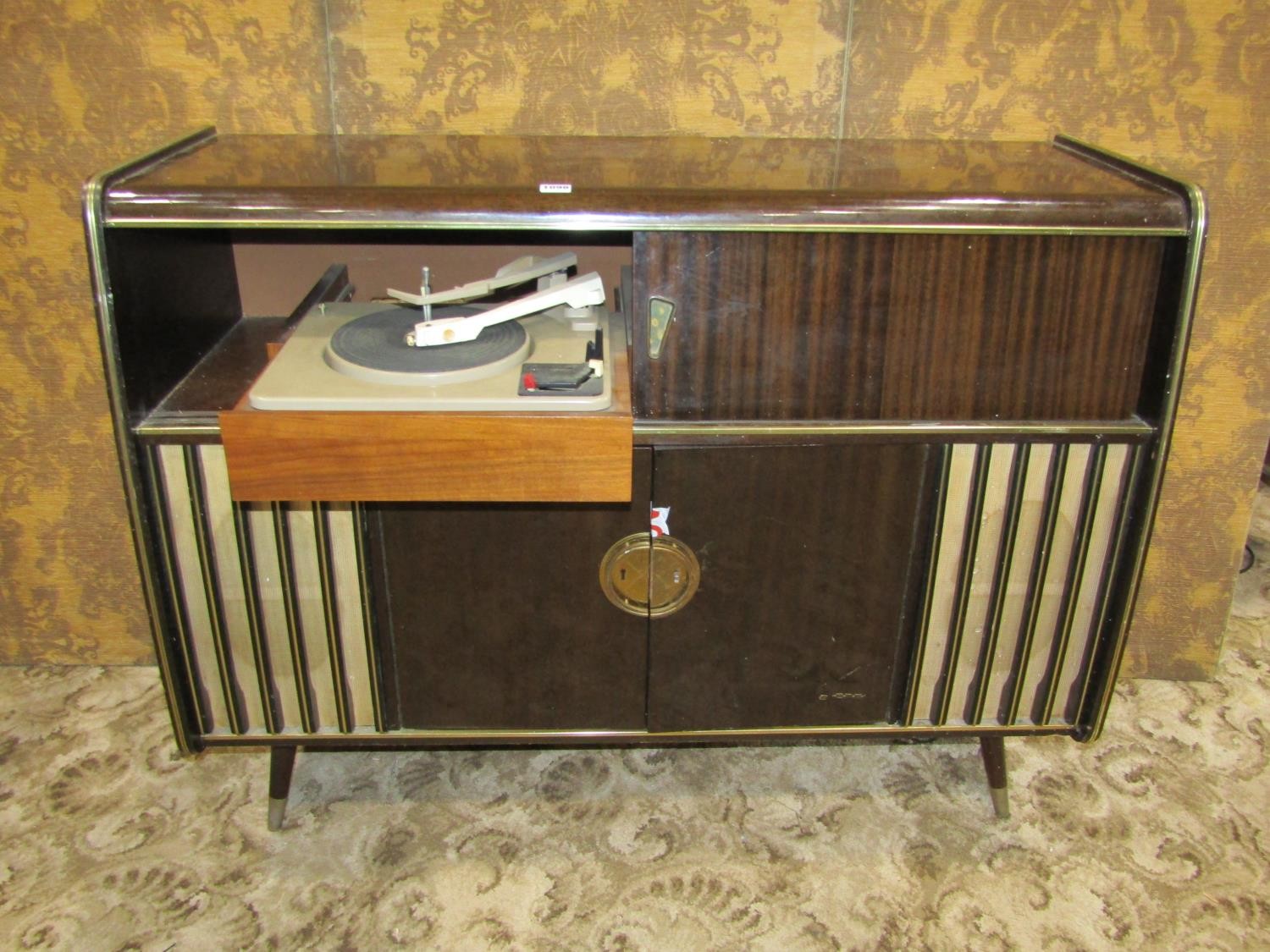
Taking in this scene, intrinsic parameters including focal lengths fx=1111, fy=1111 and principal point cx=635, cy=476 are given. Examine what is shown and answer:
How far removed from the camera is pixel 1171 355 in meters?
1.17

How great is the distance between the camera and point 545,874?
1.45m

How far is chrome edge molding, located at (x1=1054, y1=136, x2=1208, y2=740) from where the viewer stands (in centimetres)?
112

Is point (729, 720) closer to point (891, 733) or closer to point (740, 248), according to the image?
point (891, 733)

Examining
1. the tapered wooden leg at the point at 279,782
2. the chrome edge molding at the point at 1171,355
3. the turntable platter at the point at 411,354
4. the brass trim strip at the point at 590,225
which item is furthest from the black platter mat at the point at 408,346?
the chrome edge molding at the point at 1171,355

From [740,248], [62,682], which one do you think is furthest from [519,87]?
[62,682]

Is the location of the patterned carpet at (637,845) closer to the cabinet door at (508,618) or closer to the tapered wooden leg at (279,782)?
the tapered wooden leg at (279,782)

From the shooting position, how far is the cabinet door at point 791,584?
1.24 metres

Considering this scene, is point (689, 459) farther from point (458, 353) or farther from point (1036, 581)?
point (1036, 581)

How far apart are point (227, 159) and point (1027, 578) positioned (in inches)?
41.6

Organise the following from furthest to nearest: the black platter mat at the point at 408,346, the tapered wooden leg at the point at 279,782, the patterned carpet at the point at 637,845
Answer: the tapered wooden leg at the point at 279,782 → the patterned carpet at the point at 637,845 → the black platter mat at the point at 408,346

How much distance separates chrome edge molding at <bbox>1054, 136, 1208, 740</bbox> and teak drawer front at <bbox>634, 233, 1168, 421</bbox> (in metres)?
0.04

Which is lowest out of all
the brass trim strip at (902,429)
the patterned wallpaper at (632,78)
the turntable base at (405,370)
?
the brass trim strip at (902,429)

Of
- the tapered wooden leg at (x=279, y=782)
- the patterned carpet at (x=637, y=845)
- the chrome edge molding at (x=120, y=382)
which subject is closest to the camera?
the chrome edge molding at (x=120, y=382)

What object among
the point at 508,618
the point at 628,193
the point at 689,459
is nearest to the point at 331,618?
the point at 508,618
